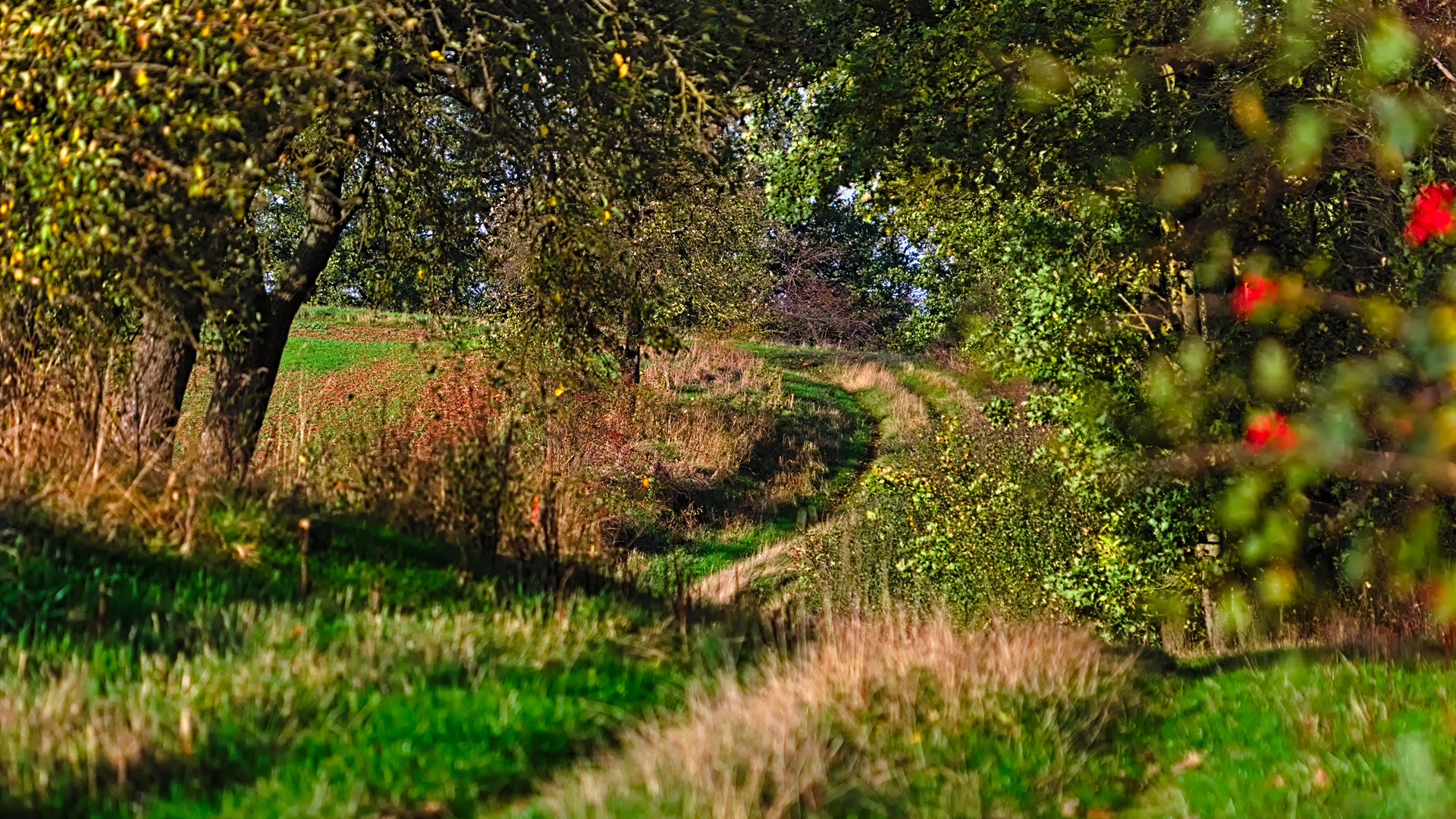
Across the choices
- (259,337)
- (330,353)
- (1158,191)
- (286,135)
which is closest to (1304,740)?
(1158,191)

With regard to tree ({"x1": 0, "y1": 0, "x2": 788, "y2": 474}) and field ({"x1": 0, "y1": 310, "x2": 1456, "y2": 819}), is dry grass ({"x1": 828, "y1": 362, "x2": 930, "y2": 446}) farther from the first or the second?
field ({"x1": 0, "y1": 310, "x2": 1456, "y2": 819})

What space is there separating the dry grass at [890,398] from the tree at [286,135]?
2026cm

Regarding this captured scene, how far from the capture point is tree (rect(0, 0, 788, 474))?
7.10 m

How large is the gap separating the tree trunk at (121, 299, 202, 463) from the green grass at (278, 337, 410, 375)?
75.9 feet

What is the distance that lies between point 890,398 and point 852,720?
35.3 metres

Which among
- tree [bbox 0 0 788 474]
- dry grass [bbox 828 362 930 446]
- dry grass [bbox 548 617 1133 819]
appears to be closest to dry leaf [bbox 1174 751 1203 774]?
dry grass [bbox 548 617 1133 819]

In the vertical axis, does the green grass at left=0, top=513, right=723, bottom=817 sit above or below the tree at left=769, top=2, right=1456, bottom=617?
below

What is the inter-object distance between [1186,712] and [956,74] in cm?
661

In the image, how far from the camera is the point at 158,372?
1038cm

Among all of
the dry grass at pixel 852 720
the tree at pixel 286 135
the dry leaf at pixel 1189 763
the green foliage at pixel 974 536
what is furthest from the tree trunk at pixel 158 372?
the green foliage at pixel 974 536

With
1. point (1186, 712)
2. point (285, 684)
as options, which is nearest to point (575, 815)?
point (285, 684)

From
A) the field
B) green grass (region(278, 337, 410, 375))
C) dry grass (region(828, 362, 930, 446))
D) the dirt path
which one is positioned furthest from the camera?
green grass (region(278, 337, 410, 375))

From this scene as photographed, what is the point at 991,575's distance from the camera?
58.4 feet

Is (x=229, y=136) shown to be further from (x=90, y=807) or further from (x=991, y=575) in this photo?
(x=991, y=575)
